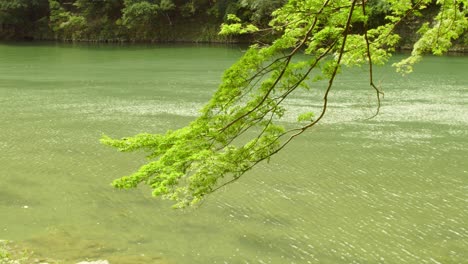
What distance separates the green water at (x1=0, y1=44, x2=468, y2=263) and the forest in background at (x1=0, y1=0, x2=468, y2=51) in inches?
600

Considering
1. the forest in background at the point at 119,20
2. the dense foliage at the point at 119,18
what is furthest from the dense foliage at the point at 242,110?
the dense foliage at the point at 119,18

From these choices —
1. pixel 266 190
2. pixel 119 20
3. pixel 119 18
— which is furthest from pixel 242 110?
pixel 119 18

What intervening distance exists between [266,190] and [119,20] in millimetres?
25083

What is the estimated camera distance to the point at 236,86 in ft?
10.6

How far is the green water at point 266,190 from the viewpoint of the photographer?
16.5ft

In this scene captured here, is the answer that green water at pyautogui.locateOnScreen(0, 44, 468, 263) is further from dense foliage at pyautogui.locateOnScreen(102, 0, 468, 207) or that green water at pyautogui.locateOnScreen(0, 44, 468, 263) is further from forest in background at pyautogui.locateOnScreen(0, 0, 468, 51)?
forest in background at pyautogui.locateOnScreen(0, 0, 468, 51)

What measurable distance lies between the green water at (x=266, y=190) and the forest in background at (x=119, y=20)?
1525 cm

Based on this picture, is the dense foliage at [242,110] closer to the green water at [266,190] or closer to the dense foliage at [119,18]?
the green water at [266,190]

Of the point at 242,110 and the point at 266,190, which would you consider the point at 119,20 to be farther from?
the point at 242,110

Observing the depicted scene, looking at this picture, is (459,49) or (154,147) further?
(459,49)

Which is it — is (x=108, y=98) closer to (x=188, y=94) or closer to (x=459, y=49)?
(x=188, y=94)

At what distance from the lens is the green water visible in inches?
198

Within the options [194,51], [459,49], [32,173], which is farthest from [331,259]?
[194,51]

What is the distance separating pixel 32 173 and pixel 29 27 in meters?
29.4
